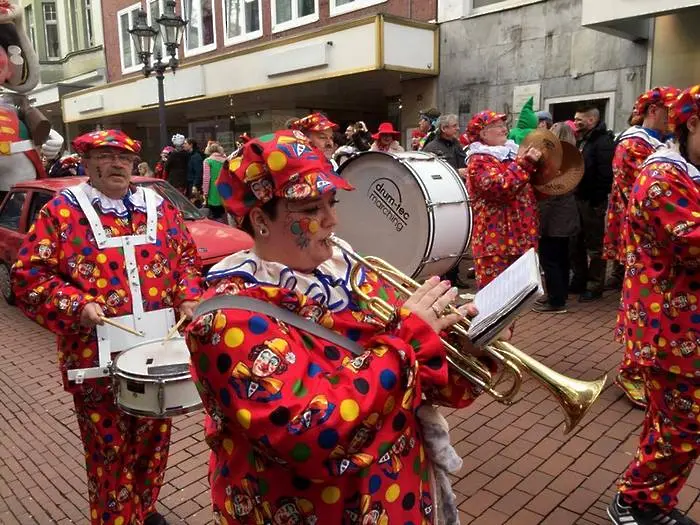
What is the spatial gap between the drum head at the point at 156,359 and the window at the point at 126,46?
64.0ft

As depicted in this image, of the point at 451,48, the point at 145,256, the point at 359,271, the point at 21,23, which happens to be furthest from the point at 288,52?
the point at 359,271

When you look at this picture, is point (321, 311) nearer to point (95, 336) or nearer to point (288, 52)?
point (95, 336)

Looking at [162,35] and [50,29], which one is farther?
[50,29]

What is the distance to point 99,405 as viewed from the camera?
8.93 ft

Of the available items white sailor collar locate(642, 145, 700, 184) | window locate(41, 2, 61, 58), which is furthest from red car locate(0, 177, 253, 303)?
window locate(41, 2, 61, 58)

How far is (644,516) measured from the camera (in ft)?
9.06

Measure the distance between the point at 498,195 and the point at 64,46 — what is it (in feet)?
80.9

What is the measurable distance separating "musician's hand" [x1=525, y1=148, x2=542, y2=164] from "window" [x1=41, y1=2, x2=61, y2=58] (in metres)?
25.8

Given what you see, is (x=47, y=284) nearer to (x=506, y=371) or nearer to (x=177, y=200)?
(x=506, y=371)

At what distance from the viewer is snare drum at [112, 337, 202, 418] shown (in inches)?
95.0

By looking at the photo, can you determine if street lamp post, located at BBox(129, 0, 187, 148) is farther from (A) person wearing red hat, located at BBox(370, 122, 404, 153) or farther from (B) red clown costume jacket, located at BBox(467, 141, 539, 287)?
(B) red clown costume jacket, located at BBox(467, 141, 539, 287)

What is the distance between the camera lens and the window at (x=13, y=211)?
7.26m

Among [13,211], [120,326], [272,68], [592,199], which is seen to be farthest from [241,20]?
→ [120,326]

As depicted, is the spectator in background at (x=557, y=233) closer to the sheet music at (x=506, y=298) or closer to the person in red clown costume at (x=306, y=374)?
the sheet music at (x=506, y=298)
